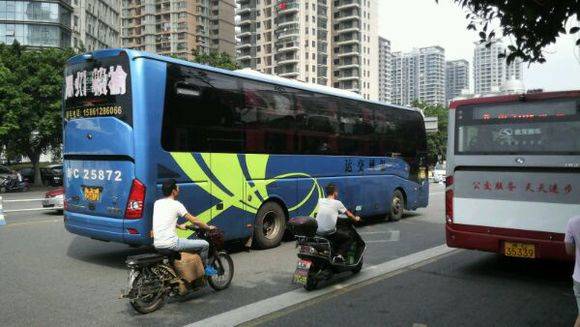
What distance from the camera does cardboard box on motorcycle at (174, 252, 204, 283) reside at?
20.5ft

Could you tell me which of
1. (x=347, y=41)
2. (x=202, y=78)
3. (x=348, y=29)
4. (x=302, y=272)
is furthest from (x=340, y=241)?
(x=348, y=29)

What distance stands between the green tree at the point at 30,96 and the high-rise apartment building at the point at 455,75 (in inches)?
4231

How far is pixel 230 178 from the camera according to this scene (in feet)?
30.6

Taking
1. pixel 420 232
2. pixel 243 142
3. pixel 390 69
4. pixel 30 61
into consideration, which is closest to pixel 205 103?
pixel 243 142

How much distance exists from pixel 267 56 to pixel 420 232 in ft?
330

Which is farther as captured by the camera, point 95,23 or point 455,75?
point 455,75

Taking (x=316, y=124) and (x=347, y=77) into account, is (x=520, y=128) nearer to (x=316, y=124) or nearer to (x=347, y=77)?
(x=316, y=124)

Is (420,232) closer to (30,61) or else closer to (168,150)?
(168,150)

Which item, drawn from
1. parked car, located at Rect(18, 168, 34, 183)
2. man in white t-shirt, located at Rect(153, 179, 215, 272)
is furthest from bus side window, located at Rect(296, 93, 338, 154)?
parked car, located at Rect(18, 168, 34, 183)

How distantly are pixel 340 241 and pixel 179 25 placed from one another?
382 ft

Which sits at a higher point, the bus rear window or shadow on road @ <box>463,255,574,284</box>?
the bus rear window

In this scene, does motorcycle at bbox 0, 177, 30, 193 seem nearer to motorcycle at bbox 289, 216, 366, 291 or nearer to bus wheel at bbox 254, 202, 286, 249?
bus wheel at bbox 254, 202, 286, 249

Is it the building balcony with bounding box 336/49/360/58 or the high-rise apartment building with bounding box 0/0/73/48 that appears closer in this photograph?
the high-rise apartment building with bounding box 0/0/73/48

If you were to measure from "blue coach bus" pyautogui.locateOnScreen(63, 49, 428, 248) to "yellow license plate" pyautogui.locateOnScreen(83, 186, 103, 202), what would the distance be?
0.02m
